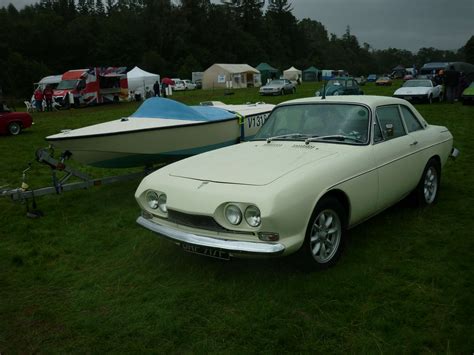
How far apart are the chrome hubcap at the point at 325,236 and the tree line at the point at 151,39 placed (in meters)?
51.8

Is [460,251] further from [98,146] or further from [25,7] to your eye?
[25,7]

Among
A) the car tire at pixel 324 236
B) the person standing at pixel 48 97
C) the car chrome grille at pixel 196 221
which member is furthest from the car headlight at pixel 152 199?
the person standing at pixel 48 97

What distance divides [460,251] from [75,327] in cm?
377

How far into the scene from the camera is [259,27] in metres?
113

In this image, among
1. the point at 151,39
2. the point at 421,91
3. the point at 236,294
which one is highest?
the point at 151,39

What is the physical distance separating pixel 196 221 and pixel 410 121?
3.26 m

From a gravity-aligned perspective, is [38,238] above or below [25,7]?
below

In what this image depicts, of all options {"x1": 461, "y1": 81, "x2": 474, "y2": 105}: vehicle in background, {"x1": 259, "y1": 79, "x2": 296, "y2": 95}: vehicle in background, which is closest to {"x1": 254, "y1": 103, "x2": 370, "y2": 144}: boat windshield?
{"x1": 461, "y1": 81, "x2": 474, "y2": 105}: vehicle in background

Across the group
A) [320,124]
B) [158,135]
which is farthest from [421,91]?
[320,124]

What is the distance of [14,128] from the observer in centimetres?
1608

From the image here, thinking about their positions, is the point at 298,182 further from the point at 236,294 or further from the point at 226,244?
the point at 236,294

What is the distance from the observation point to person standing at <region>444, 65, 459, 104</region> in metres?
21.5

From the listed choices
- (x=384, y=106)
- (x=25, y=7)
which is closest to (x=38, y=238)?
(x=384, y=106)

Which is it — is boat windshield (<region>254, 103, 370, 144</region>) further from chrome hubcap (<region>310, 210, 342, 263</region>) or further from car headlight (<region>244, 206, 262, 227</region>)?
car headlight (<region>244, 206, 262, 227</region>)
